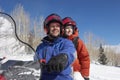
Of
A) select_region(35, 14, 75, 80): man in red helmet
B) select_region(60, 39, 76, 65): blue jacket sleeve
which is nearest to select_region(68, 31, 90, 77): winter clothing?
select_region(35, 14, 75, 80): man in red helmet

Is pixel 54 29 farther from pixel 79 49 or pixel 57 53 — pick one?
pixel 79 49

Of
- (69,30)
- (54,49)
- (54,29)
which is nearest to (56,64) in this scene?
(54,49)

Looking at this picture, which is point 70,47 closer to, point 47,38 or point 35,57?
point 47,38

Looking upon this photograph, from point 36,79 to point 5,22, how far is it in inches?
24.3

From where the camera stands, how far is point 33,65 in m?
2.43

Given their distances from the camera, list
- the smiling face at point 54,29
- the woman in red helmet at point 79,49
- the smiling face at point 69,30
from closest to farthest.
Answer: the smiling face at point 54,29, the woman in red helmet at point 79,49, the smiling face at point 69,30

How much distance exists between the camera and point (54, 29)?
3.29 m

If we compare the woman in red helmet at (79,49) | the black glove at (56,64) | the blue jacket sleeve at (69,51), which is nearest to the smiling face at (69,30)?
the woman in red helmet at (79,49)

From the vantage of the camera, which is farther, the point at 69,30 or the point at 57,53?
the point at 69,30

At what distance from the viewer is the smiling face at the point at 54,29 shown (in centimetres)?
328

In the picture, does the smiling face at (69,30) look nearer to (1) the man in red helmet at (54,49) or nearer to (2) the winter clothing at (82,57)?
(2) the winter clothing at (82,57)

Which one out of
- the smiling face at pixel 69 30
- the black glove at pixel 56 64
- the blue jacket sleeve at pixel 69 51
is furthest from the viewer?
the smiling face at pixel 69 30

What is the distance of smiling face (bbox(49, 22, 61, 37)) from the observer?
328 centimetres

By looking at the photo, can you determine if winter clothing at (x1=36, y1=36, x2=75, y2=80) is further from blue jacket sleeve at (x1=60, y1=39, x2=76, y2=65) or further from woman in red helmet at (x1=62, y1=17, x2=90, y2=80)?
woman in red helmet at (x1=62, y1=17, x2=90, y2=80)
